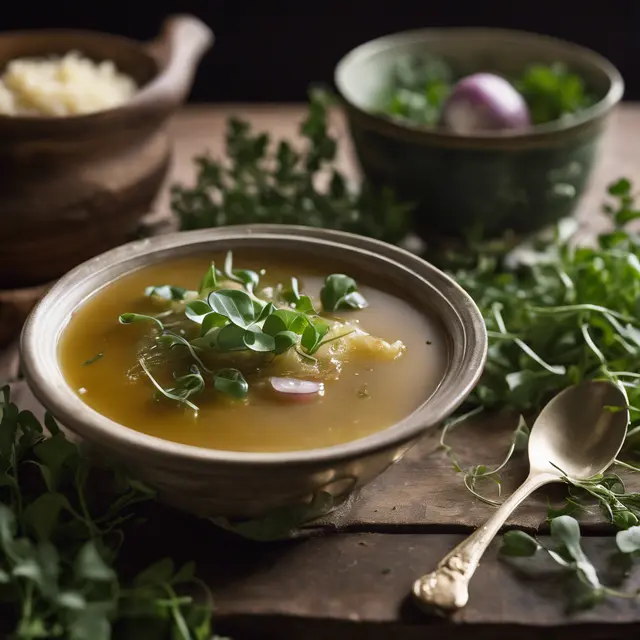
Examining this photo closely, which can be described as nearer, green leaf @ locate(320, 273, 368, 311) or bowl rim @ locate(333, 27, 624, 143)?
green leaf @ locate(320, 273, 368, 311)

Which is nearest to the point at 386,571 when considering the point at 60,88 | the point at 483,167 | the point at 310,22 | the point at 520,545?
the point at 520,545

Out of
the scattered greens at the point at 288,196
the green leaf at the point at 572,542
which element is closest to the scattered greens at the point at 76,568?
the green leaf at the point at 572,542

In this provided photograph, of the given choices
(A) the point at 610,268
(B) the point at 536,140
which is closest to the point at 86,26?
(B) the point at 536,140

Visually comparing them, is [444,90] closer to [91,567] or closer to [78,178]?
[78,178]

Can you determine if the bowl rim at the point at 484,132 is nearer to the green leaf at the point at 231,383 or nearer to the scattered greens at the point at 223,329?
the scattered greens at the point at 223,329

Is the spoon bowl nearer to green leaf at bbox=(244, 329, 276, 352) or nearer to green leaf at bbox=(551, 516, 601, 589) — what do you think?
green leaf at bbox=(551, 516, 601, 589)

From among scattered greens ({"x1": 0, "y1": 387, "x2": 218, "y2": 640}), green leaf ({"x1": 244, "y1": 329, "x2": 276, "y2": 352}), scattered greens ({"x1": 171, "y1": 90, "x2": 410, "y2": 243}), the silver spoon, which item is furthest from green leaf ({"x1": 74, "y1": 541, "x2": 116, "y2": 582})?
scattered greens ({"x1": 171, "y1": 90, "x2": 410, "y2": 243})
